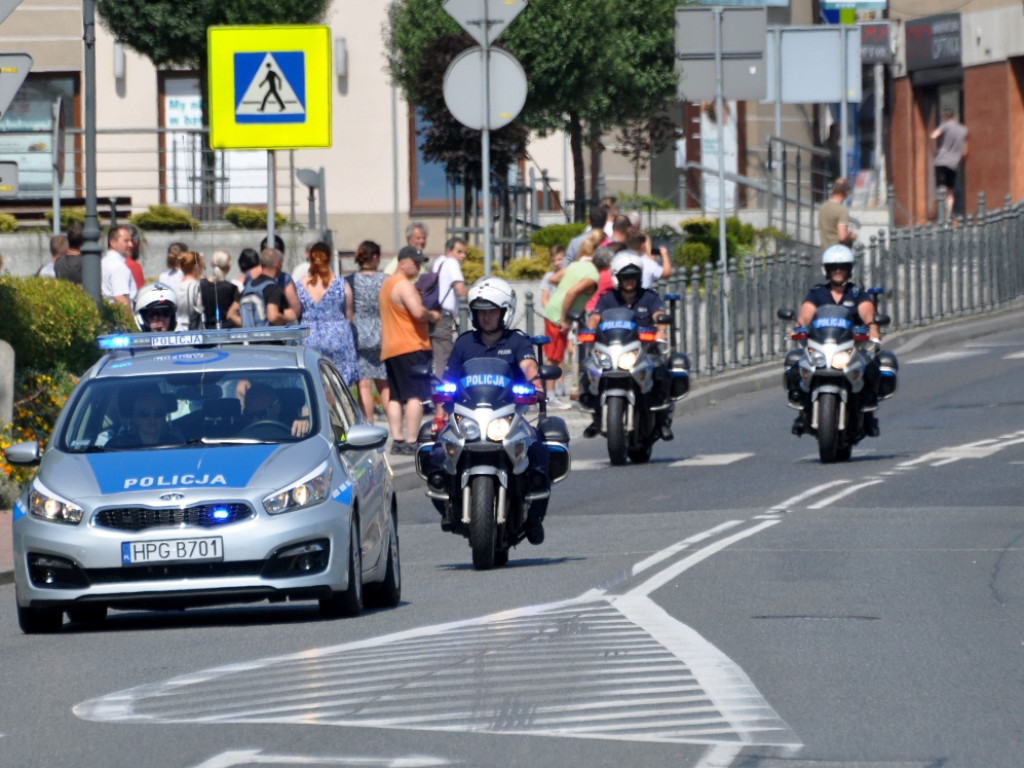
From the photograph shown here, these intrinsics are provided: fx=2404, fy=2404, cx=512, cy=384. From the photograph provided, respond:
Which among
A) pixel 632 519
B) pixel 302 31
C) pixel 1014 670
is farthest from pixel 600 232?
pixel 1014 670

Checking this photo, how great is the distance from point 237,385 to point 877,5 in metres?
33.4

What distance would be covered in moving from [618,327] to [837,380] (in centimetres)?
184

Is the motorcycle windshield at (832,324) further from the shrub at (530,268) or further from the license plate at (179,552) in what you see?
the shrub at (530,268)

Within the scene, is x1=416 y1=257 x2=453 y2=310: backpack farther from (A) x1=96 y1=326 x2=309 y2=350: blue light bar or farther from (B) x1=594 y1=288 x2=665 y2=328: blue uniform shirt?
(A) x1=96 y1=326 x2=309 y2=350: blue light bar

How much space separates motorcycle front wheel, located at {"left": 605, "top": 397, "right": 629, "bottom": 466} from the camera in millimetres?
19344

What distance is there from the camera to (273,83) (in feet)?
61.2

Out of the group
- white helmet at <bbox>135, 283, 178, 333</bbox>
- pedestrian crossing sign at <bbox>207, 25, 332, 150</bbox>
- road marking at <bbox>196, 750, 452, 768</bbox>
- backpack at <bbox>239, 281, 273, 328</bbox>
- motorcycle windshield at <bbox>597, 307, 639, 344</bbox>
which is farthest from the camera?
backpack at <bbox>239, 281, 273, 328</bbox>

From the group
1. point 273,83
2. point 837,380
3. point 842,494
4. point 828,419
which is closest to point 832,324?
point 837,380

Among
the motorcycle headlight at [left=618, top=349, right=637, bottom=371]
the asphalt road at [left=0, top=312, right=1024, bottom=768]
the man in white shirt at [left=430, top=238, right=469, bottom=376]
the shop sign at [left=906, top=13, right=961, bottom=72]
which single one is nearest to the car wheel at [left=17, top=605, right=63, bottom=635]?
the asphalt road at [left=0, top=312, right=1024, bottom=768]

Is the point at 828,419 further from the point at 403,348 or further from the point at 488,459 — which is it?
the point at 488,459

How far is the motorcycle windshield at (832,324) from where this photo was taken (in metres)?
19.2

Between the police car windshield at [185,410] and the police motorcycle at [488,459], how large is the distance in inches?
67.3

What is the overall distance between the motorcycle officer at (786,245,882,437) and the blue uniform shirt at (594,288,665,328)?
1173mm

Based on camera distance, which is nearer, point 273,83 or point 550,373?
point 550,373
